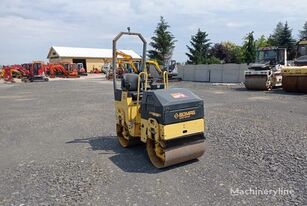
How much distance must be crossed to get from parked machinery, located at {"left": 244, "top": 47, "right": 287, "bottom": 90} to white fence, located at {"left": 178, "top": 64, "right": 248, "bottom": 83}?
5046 millimetres

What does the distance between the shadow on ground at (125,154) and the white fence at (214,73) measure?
1981cm

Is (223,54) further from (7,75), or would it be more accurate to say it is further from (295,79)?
(295,79)

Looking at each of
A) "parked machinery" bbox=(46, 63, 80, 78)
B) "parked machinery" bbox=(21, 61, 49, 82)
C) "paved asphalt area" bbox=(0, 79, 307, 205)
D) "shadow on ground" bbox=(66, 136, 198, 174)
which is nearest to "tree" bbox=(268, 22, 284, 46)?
"parked machinery" bbox=(46, 63, 80, 78)

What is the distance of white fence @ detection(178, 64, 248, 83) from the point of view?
2538 cm

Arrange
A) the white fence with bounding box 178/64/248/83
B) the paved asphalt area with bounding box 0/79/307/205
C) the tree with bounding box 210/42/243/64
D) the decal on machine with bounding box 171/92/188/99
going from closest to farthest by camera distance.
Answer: the paved asphalt area with bounding box 0/79/307/205 → the decal on machine with bounding box 171/92/188/99 → the white fence with bounding box 178/64/248/83 → the tree with bounding box 210/42/243/64

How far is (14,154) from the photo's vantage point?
616 centimetres

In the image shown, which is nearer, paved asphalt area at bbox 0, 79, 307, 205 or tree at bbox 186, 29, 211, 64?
paved asphalt area at bbox 0, 79, 307, 205

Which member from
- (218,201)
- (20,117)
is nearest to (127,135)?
(218,201)

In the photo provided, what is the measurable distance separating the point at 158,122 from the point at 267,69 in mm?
14558

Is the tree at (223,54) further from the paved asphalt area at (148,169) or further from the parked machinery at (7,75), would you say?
the paved asphalt area at (148,169)

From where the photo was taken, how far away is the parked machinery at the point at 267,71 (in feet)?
56.6

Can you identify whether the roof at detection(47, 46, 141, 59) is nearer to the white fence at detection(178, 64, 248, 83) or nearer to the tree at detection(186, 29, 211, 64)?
the tree at detection(186, 29, 211, 64)

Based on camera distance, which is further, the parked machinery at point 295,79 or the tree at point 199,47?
the tree at point 199,47

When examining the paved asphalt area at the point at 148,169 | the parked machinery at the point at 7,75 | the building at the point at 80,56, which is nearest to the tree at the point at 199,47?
the building at the point at 80,56
